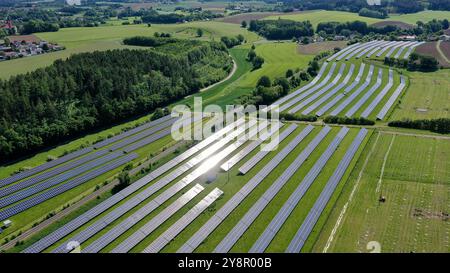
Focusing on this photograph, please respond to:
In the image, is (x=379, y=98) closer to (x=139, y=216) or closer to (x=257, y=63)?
(x=257, y=63)

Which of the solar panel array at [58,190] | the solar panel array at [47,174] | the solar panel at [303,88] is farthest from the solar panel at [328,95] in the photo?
the solar panel array at [47,174]

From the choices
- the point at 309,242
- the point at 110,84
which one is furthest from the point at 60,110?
the point at 309,242

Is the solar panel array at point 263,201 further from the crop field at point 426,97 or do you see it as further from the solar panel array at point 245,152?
the crop field at point 426,97

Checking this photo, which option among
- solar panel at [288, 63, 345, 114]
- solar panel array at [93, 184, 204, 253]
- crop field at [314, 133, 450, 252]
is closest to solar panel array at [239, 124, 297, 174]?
solar panel array at [93, 184, 204, 253]

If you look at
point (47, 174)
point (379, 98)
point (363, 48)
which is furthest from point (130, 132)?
point (363, 48)
